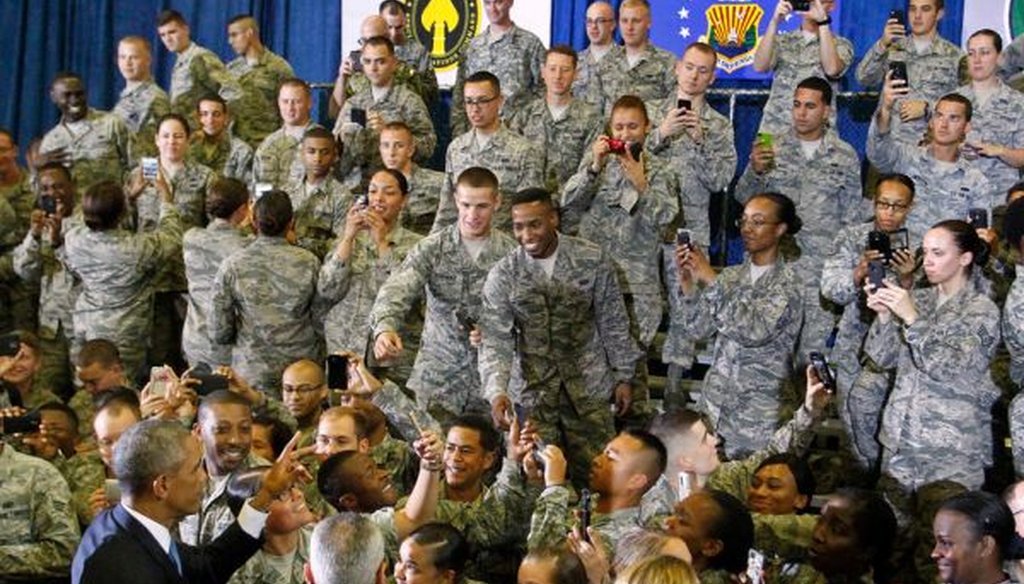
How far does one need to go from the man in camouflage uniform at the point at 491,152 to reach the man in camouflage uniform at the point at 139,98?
2.67m

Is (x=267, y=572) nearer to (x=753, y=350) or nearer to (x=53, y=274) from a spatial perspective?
(x=753, y=350)

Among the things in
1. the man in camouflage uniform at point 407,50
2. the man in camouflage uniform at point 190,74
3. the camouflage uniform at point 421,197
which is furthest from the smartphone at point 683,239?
the man in camouflage uniform at point 190,74

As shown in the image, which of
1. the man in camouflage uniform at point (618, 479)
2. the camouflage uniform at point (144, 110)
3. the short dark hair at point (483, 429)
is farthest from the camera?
the camouflage uniform at point (144, 110)

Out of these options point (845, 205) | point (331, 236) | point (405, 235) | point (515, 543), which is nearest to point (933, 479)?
point (515, 543)

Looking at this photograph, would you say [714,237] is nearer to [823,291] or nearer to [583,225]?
[583,225]

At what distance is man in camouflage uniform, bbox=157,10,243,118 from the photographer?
10.8 m

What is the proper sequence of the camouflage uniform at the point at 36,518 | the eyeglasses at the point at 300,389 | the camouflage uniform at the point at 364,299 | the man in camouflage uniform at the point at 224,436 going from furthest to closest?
1. the camouflage uniform at the point at 364,299
2. the eyeglasses at the point at 300,389
3. the man in camouflage uniform at the point at 224,436
4. the camouflage uniform at the point at 36,518

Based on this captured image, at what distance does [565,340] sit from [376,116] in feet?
8.86

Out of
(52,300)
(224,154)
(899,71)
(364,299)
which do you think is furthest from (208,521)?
(224,154)

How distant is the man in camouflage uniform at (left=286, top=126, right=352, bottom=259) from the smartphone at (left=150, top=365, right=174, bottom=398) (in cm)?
231

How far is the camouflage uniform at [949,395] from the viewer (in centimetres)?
649

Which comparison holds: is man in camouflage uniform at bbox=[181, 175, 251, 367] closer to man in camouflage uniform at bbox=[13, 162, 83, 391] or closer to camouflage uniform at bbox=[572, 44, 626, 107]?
man in camouflage uniform at bbox=[13, 162, 83, 391]

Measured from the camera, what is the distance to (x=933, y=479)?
656 centimetres

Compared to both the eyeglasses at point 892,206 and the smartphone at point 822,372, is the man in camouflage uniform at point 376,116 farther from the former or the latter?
the smartphone at point 822,372
